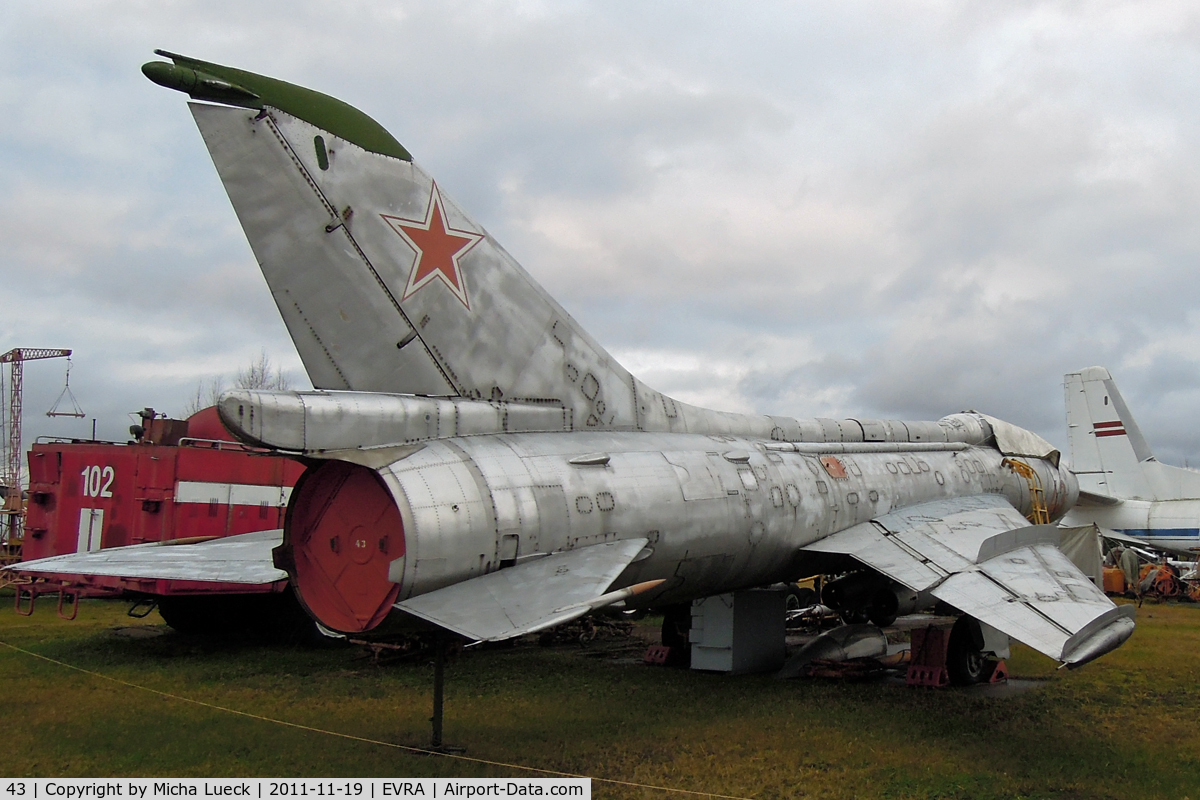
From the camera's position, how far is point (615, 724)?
309 inches

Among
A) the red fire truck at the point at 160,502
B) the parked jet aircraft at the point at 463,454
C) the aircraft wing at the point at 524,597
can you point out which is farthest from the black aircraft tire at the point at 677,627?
the aircraft wing at the point at 524,597

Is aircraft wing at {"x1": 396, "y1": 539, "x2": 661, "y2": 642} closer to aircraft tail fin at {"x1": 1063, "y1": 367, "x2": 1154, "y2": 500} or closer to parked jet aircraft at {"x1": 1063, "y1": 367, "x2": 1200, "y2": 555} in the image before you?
parked jet aircraft at {"x1": 1063, "y1": 367, "x2": 1200, "y2": 555}

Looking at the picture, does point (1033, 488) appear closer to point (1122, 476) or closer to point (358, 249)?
point (358, 249)

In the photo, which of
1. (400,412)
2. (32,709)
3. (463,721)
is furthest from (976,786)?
(32,709)

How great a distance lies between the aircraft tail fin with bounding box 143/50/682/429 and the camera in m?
6.21

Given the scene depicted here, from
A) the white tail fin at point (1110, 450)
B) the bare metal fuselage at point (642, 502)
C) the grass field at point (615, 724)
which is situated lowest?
the grass field at point (615, 724)

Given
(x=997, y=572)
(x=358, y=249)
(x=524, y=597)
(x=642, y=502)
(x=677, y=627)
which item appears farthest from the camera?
(x=677, y=627)

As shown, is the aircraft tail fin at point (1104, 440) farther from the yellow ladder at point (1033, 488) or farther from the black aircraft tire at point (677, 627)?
the black aircraft tire at point (677, 627)

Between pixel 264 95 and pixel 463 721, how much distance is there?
213 inches

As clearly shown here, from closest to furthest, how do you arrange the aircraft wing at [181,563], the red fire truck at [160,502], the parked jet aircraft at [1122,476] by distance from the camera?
the aircraft wing at [181,563] → the red fire truck at [160,502] → the parked jet aircraft at [1122,476]

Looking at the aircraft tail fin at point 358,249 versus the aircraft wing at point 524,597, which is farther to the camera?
the aircraft tail fin at point 358,249

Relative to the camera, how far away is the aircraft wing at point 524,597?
16.7 ft

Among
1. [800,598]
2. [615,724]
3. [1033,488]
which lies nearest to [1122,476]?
[800,598]

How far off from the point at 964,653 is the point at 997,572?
112 inches
